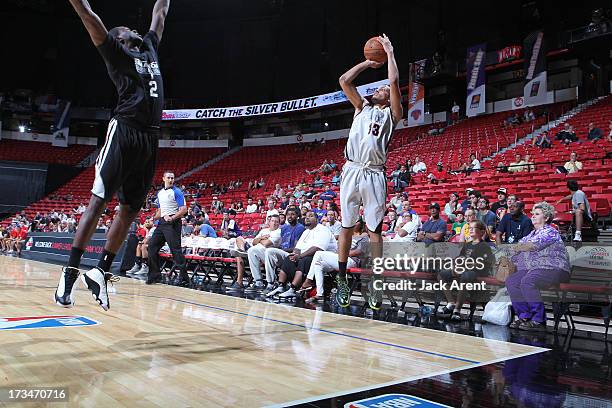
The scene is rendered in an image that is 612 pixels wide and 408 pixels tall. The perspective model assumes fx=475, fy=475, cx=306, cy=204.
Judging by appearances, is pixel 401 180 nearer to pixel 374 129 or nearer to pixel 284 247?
pixel 284 247

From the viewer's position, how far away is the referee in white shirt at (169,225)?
6629 millimetres

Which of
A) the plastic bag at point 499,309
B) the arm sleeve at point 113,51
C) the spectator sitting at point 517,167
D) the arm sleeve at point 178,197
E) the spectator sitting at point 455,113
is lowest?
the plastic bag at point 499,309

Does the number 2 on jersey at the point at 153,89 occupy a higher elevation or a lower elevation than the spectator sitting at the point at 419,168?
lower

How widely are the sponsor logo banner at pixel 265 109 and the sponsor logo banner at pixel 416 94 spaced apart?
145 cm

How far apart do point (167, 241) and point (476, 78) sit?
1519 centimetres

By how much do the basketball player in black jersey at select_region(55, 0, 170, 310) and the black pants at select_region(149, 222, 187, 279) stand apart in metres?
3.62

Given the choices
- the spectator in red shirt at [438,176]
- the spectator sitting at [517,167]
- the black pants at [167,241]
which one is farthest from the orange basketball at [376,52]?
the spectator in red shirt at [438,176]

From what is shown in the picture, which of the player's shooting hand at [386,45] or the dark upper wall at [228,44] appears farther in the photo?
the dark upper wall at [228,44]

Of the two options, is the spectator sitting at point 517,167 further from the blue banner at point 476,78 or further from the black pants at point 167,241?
the black pants at point 167,241

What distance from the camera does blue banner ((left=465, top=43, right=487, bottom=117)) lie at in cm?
1809

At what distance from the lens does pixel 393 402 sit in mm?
1857

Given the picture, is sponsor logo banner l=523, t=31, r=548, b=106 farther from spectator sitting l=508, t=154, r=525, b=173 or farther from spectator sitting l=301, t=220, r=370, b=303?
spectator sitting l=301, t=220, r=370, b=303

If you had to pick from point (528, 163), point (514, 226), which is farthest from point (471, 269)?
point (528, 163)

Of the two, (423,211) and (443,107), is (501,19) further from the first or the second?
(423,211)
